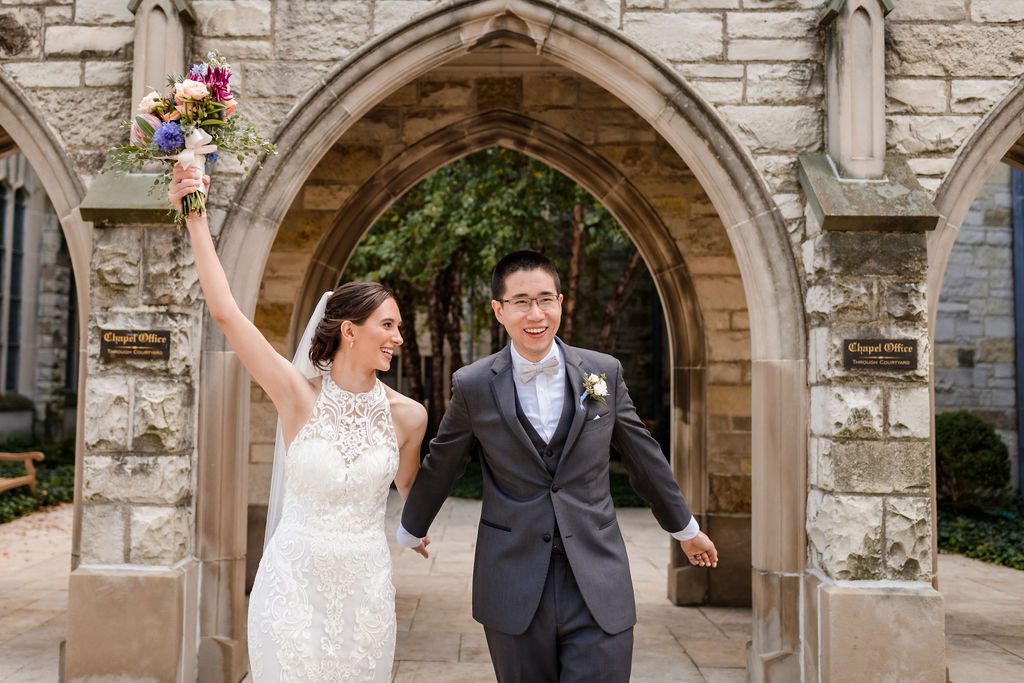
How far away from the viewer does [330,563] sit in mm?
2490

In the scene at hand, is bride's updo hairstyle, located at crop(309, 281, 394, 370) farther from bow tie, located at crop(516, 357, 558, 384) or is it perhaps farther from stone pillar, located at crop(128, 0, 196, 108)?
stone pillar, located at crop(128, 0, 196, 108)

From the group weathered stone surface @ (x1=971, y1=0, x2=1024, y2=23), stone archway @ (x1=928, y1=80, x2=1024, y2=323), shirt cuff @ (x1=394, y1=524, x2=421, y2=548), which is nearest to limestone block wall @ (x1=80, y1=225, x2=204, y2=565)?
shirt cuff @ (x1=394, y1=524, x2=421, y2=548)

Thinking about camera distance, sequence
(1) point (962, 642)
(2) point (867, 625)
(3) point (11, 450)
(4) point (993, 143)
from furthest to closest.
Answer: (3) point (11, 450) → (1) point (962, 642) → (4) point (993, 143) → (2) point (867, 625)

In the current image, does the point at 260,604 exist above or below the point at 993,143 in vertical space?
below

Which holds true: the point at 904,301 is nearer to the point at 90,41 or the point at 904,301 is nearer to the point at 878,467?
the point at 878,467

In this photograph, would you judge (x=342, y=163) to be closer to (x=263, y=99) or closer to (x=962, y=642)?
(x=263, y=99)

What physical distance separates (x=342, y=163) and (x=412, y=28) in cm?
245

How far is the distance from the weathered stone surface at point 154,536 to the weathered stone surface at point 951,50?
13.3 ft

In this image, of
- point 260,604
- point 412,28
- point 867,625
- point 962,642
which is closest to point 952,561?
point 962,642

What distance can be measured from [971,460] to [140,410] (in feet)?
28.8

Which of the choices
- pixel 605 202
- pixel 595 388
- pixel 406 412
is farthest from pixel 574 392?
pixel 605 202

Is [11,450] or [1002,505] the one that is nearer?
[1002,505]

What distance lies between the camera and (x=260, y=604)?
2.49 meters

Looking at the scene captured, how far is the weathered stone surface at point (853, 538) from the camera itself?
12.9ft
